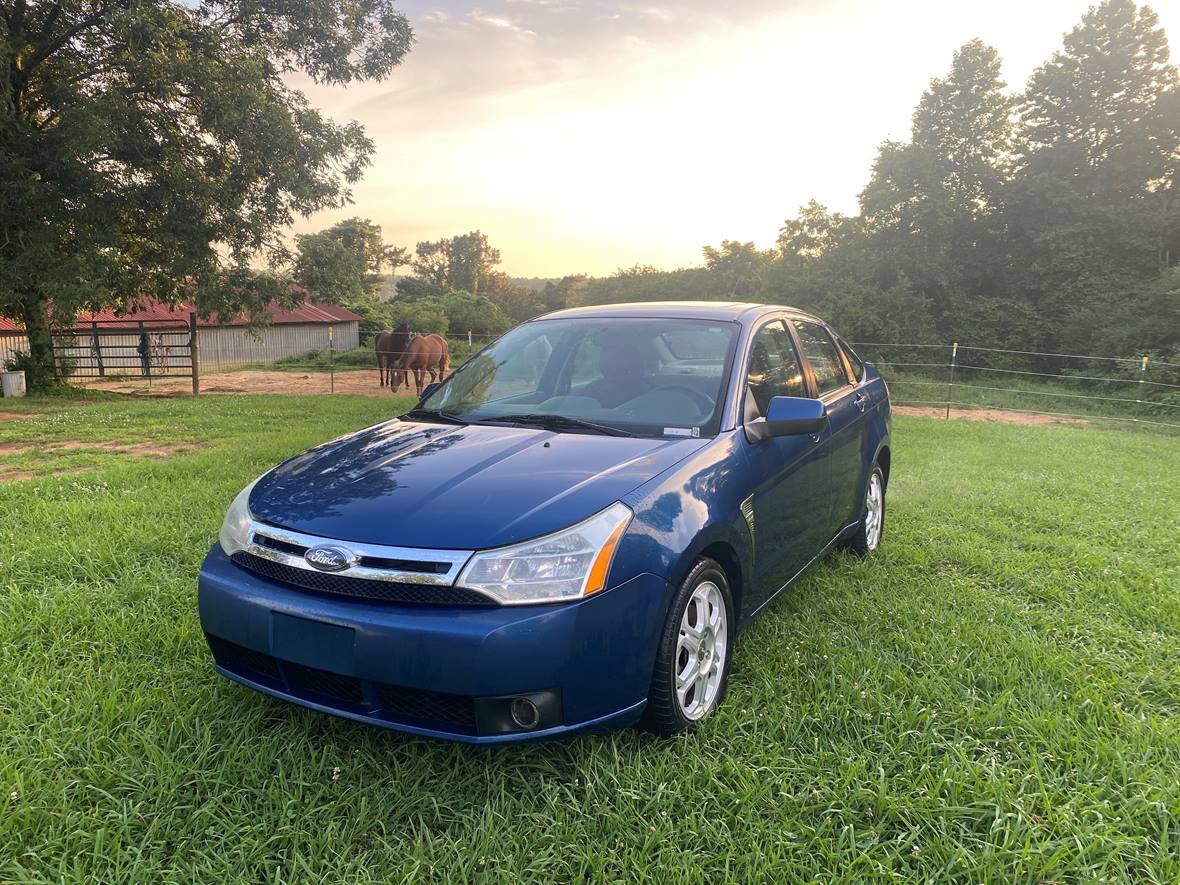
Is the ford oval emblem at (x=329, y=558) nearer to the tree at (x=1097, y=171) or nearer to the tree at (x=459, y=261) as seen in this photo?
the tree at (x=1097, y=171)

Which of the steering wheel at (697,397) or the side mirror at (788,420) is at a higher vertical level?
the steering wheel at (697,397)

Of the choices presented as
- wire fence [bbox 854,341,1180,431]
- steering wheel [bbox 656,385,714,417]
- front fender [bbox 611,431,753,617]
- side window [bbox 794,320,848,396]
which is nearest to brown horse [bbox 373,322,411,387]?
wire fence [bbox 854,341,1180,431]

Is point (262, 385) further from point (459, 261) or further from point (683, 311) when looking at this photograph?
point (459, 261)

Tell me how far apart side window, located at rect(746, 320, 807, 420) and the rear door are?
21 centimetres

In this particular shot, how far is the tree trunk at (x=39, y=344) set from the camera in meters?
15.4

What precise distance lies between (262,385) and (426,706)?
741 inches

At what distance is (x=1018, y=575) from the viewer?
4.02m

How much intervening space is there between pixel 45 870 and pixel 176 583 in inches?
76.7

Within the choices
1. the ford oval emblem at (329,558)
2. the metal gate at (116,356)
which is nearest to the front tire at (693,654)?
the ford oval emblem at (329,558)

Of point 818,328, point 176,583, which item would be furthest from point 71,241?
point 818,328

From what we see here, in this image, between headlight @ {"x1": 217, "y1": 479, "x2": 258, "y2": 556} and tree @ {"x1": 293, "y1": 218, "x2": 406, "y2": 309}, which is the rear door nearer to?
headlight @ {"x1": 217, "y1": 479, "x2": 258, "y2": 556}

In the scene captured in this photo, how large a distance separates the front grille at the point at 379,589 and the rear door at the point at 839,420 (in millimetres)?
2155

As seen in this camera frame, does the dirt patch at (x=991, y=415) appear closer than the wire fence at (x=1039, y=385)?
Yes

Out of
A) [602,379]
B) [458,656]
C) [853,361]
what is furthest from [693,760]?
[853,361]
